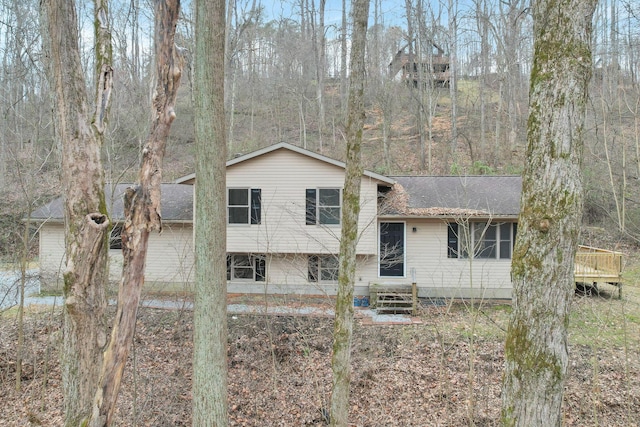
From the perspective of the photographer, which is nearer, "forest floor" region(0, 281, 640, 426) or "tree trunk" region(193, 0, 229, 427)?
"tree trunk" region(193, 0, 229, 427)

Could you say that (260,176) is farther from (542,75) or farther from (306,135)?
(306,135)

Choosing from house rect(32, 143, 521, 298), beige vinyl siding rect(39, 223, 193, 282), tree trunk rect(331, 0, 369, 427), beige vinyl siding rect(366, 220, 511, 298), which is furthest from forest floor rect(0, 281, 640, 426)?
beige vinyl siding rect(39, 223, 193, 282)

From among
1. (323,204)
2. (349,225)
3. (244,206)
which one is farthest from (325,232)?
(349,225)

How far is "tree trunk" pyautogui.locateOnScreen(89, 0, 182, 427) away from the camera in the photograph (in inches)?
139

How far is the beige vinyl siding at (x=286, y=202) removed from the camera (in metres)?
13.6

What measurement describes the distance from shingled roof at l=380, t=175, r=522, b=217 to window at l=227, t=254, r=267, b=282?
4785 millimetres

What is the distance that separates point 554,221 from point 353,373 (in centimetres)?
722

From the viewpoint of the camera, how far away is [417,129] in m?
26.1

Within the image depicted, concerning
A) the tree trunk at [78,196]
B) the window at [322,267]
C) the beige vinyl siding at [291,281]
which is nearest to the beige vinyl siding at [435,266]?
the beige vinyl siding at [291,281]

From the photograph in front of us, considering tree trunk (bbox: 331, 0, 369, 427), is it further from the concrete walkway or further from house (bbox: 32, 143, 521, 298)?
house (bbox: 32, 143, 521, 298)

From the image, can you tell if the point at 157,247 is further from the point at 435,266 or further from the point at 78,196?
the point at 78,196

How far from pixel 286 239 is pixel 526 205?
10675mm

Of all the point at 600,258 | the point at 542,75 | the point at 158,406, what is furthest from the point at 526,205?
the point at 600,258

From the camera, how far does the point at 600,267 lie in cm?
1334
